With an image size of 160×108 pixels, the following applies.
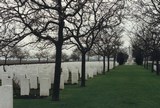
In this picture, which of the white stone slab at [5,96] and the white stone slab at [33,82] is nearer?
the white stone slab at [5,96]

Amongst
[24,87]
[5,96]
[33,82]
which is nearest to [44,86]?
[24,87]

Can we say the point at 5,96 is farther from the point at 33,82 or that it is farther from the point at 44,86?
the point at 33,82

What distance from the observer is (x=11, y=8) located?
46.1ft

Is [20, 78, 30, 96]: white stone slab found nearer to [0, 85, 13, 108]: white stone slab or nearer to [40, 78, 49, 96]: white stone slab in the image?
[40, 78, 49, 96]: white stone slab

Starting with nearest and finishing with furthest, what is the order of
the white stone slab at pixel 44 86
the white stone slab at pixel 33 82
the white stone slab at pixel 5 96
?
the white stone slab at pixel 5 96
the white stone slab at pixel 44 86
the white stone slab at pixel 33 82

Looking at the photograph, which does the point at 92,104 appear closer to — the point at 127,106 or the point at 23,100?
the point at 127,106

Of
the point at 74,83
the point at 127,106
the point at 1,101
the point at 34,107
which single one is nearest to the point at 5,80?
the point at 34,107

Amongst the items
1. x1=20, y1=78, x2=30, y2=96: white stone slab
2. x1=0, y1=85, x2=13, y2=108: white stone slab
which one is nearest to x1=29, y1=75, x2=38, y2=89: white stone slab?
x1=20, y1=78, x2=30, y2=96: white stone slab

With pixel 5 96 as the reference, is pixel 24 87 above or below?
below

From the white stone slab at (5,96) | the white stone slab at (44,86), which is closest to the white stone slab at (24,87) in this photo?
the white stone slab at (44,86)

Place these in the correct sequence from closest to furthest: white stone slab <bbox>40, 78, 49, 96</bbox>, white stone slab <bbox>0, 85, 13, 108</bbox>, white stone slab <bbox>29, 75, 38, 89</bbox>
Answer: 1. white stone slab <bbox>0, 85, 13, 108</bbox>
2. white stone slab <bbox>40, 78, 49, 96</bbox>
3. white stone slab <bbox>29, 75, 38, 89</bbox>

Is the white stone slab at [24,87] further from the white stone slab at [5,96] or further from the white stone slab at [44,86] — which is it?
the white stone slab at [5,96]

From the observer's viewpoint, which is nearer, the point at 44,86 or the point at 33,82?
the point at 44,86

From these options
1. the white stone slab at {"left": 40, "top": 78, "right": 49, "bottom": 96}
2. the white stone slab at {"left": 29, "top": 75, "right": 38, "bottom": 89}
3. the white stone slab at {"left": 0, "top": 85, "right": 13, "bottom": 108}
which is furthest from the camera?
the white stone slab at {"left": 29, "top": 75, "right": 38, "bottom": 89}
